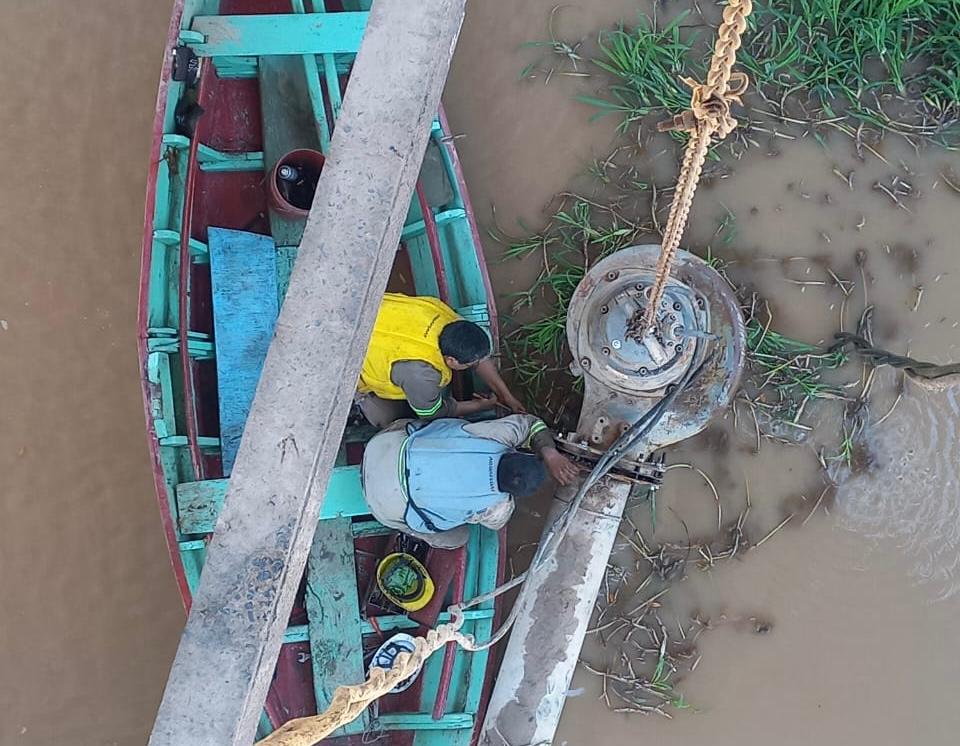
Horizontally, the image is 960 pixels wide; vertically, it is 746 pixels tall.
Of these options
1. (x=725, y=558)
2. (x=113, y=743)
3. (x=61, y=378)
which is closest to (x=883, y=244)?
(x=725, y=558)

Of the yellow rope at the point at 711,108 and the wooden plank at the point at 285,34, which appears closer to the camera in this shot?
the yellow rope at the point at 711,108

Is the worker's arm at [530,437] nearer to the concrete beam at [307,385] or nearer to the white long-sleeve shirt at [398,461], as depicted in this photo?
the white long-sleeve shirt at [398,461]

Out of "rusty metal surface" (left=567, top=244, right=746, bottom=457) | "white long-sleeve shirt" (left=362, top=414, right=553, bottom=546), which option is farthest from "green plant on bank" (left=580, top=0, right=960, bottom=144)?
"white long-sleeve shirt" (left=362, top=414, right=553, bottom=546)

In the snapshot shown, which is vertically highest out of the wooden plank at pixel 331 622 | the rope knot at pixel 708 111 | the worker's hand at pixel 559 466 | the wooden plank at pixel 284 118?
the rope knot at pixel 708 111

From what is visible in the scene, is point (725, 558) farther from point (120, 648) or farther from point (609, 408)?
point (120, 648)

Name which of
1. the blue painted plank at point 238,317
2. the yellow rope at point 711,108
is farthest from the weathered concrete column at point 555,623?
the blue painted plank at point 238,317

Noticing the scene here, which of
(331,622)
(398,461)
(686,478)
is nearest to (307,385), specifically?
(398,461)
